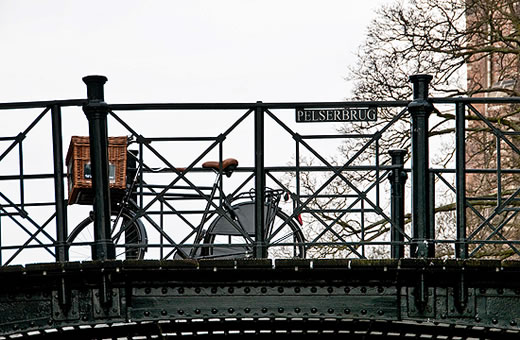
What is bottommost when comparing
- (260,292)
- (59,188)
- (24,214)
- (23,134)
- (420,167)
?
(260,292)

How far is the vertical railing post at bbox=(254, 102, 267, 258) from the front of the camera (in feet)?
35.2

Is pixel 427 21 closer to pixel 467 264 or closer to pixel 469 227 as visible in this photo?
pixel 469 227

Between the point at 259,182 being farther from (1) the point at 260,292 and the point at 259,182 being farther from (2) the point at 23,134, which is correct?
(2) the point at 23,134

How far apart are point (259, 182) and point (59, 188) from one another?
159 cm

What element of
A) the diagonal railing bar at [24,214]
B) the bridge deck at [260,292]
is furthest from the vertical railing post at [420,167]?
the diagonal railing bar at [24,214]

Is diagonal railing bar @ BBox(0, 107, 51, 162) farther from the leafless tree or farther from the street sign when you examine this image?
the leafless tree

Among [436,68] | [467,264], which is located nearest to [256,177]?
[467,264]

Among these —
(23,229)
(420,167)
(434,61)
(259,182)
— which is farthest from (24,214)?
(434,61)

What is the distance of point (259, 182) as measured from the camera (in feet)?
35.4

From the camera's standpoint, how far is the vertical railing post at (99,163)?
1078cm

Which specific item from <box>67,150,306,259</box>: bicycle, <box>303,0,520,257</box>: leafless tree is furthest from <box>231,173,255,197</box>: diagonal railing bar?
<box>303,0,520,257</box>: leafless tree

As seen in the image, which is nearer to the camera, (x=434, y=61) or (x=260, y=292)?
(x=260, y=292)

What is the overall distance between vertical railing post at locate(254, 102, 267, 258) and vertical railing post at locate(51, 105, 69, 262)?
1.51 meters

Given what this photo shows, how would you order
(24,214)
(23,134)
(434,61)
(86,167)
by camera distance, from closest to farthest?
(23,134) → (24,214) → (86,167) → (434,61)
